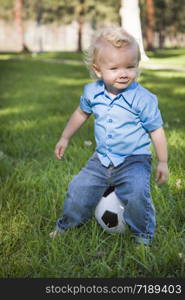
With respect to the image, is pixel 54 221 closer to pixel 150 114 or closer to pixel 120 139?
pixel 120 139

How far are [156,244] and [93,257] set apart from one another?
0.41m

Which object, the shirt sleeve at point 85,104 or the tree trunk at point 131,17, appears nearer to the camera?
the shirt sleeve at point 85,104

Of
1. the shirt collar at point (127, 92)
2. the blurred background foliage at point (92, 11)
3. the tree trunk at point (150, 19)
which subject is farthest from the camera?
the blurred background foliage at point (92, 11)

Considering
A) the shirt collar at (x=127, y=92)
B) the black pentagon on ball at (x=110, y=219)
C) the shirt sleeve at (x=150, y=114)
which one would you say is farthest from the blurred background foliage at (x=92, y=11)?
the black pentagon on ball at (x=110, y=219)

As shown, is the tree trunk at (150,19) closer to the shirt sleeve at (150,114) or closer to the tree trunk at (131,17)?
the tree trunk at (131,17)

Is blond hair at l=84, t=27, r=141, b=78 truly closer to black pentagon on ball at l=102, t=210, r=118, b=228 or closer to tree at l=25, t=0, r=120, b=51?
black pentagon on ball at l=102, t=210, r=118, b=228

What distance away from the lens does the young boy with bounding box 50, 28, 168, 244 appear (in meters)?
2.78

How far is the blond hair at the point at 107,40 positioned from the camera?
274 centimetres

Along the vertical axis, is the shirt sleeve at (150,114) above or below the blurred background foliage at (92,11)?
above

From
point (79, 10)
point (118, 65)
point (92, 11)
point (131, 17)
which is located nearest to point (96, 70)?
point (118, 65)

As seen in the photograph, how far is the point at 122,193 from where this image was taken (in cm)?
287

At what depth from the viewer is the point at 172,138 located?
4996 millimetres

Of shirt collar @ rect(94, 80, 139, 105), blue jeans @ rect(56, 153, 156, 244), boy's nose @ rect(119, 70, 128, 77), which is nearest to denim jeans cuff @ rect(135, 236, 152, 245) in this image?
blue jeans @ rect(56, 153, 156, 244)

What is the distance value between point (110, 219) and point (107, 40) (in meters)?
1.10
